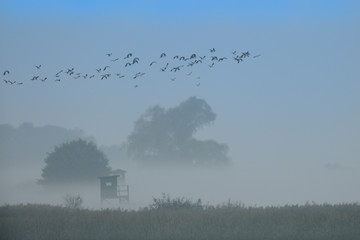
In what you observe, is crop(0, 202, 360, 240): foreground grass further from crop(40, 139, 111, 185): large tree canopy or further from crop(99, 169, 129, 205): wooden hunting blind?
crop(40, 139, 111, 185): large tree canopy

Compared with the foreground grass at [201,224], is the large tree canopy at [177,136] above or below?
above

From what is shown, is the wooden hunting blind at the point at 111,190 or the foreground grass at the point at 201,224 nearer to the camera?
the foreground grass at the point at 201,224

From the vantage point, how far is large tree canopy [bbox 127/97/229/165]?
282 ft

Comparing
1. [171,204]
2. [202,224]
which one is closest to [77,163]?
[171,204]

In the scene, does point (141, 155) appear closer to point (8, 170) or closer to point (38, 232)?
point (8, 170)

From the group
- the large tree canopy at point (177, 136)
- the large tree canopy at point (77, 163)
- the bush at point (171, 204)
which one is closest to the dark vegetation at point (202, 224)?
the bush at point (171, 204)

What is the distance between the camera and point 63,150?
76438 mm

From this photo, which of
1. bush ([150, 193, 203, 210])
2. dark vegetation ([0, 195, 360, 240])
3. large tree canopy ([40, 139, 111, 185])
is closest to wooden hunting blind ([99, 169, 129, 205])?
large tree canopy ([40, 139, 111, 185])

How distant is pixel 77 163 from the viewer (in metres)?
76.3

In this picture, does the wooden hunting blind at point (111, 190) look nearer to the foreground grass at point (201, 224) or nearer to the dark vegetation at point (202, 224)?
the dark vegetation at point (202, 224)

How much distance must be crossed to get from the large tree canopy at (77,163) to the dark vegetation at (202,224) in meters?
48.9

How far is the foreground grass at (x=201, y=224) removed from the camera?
2081 cm

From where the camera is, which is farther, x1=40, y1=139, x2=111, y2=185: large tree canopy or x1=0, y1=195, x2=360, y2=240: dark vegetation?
x1=40, y1=139, x2=111, y2=185: large tree canopy

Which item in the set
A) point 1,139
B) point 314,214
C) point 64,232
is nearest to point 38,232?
point 64,232
